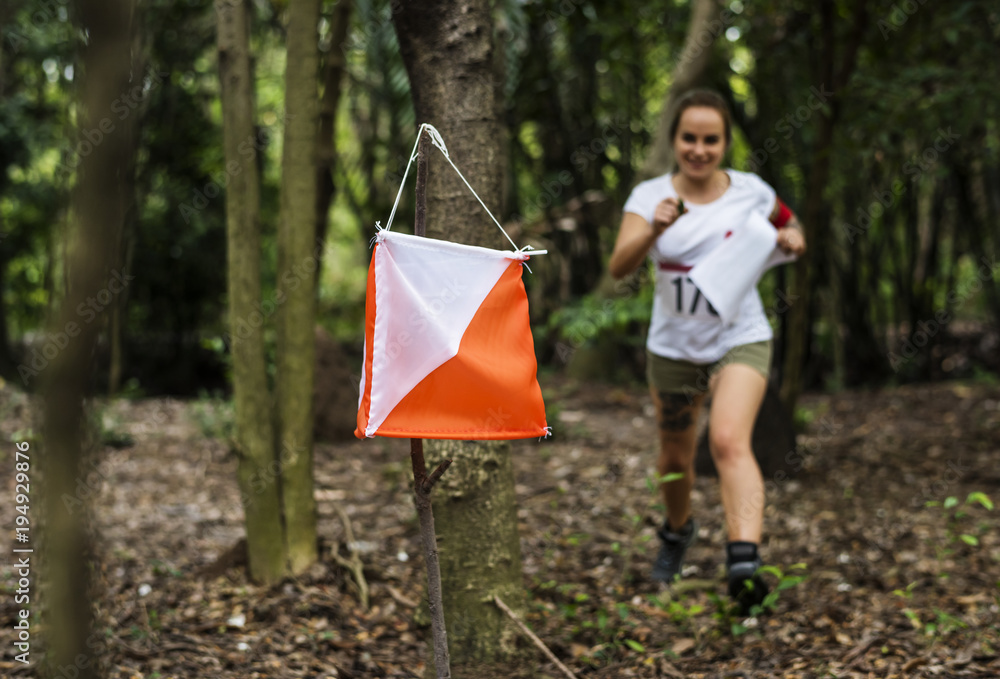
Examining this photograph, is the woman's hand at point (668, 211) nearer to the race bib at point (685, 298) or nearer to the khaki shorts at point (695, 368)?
the race bib at point (685, 298)

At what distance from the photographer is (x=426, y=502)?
5.25 ft

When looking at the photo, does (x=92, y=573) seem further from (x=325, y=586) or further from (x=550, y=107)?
(x=550, y=107)

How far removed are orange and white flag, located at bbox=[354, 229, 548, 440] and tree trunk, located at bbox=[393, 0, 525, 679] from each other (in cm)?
65

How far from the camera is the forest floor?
93.5 inches

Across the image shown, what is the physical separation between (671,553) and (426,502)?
69.5 inches

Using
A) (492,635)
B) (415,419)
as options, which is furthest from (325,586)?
(415,419)

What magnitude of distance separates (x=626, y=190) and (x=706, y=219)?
21.7 ft

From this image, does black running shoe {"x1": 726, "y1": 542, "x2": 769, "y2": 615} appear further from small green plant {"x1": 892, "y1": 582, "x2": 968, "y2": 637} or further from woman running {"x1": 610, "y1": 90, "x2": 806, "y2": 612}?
small green plant {"x1": 892, "y1": 582, "x2": 968, "y2": 637}

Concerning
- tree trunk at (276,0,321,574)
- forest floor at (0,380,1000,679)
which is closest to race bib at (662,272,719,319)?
forest floor at (0,380,1000,679)

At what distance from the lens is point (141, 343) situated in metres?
10.2

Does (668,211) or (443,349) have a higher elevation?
(668,211)

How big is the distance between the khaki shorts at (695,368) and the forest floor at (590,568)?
486mm

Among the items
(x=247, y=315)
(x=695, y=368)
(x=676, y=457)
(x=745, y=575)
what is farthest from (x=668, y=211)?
(x=247, y=315)

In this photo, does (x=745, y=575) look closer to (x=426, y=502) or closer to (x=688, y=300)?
(x=688, y=300)
